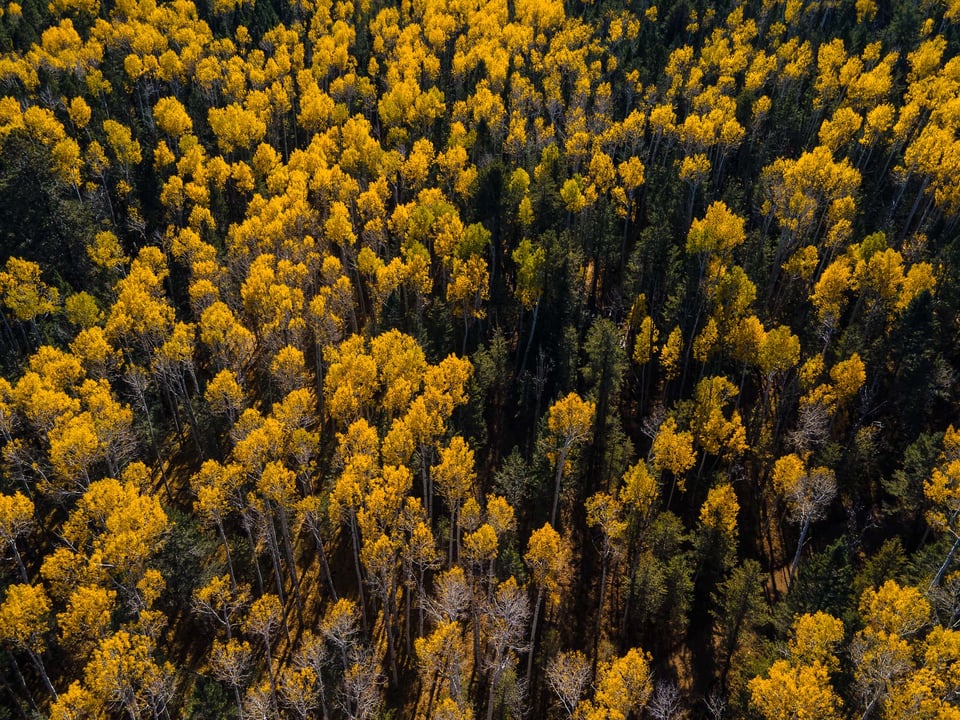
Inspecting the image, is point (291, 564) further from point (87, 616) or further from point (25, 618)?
point (25, 618)

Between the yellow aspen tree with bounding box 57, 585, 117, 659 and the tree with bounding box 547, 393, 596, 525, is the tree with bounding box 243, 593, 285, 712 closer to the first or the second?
the yellow aspen tree with bounding box 57, 585, 117, 659

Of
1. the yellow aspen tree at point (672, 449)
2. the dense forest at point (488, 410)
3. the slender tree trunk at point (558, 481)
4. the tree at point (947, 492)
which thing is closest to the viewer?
the dense forest at point (488, 410)

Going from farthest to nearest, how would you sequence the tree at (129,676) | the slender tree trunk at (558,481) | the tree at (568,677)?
the slender tree trunk at (558,481), the tree at (568,677), the tree at (129,676)

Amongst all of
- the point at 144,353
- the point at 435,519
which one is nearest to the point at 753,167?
the point at 435,519

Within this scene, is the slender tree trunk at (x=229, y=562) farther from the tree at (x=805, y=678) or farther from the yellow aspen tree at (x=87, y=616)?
the tree at (x=805, y=678)

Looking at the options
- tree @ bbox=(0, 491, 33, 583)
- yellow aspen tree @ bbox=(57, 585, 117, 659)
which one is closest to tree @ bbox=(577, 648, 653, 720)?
yellow aspen tree @ bbox=(57, 585, 117, 659)

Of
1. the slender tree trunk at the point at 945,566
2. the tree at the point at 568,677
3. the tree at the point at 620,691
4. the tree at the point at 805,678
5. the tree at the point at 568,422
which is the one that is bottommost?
the tree at the point at 568,677

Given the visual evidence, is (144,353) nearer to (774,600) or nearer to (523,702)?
(523,702)

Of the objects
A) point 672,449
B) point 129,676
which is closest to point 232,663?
point 129,676

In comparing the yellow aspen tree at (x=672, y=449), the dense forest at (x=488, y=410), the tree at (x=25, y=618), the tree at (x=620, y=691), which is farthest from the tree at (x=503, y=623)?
the tree at (x=25, y=618)
